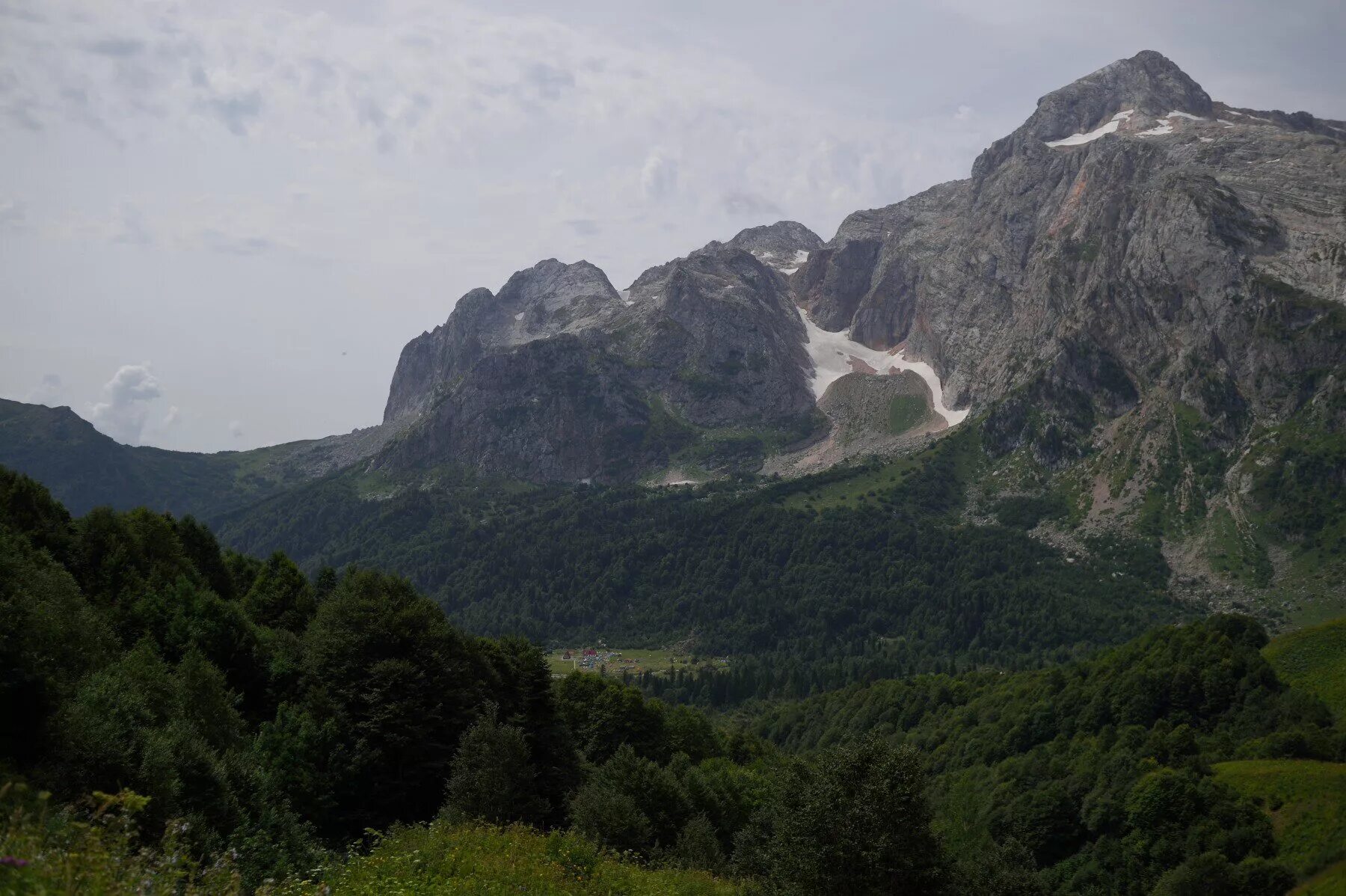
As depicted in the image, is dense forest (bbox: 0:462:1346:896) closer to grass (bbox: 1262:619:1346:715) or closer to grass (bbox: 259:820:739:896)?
grass (bbox: 259:820:739:896)

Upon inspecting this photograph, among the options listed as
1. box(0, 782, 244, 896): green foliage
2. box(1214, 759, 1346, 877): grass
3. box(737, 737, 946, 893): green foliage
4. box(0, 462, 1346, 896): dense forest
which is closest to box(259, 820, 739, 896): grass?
box(0, 462, 1346, 896): dense forest

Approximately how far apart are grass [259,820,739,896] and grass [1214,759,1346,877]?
38.4m

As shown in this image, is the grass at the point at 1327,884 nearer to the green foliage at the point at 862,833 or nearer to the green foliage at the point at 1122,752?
the green foliage at the point at 1122,752

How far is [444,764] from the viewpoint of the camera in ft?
149

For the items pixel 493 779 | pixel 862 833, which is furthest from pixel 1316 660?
pixel 493 779

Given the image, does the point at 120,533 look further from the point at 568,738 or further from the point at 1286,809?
the point at 1286,809

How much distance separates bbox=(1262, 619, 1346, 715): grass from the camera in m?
77.6

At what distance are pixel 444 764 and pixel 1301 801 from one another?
5117 cm

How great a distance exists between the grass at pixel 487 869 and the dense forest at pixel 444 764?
177 mm

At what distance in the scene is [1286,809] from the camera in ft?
183

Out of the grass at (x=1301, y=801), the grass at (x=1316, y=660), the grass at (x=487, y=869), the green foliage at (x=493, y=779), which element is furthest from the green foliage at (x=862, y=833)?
the grass at (x=1316, y=660)

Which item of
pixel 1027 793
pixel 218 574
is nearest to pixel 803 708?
pixel 1027 793

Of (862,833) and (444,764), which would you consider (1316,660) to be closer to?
(862,833)

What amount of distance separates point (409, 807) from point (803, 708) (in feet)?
444
